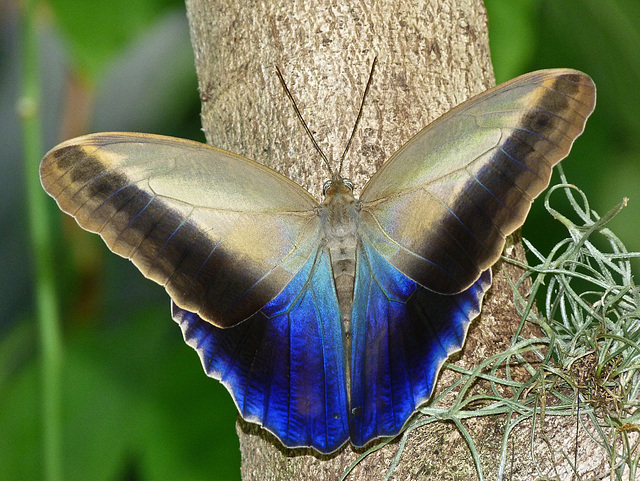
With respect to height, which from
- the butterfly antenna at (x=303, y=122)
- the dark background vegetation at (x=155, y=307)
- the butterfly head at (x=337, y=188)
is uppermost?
the butterfly antenna at (x=303, y=122)

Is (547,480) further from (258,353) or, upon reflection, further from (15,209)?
(15,209)

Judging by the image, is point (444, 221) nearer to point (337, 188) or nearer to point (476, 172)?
point (476, 172)

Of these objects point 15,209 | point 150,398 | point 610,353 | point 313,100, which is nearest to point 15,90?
point 15,209

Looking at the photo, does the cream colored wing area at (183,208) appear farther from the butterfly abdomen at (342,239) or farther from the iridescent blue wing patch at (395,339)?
the iridescent blue wing patch at (395,339)

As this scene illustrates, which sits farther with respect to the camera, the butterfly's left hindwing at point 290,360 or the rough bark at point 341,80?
the rough bark at point 341,80

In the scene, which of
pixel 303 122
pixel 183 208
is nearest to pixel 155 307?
pixel 183 208

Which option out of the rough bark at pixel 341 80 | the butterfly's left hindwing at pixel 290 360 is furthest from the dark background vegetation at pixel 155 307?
the butterfly's left hindwing at pixel 290 360
